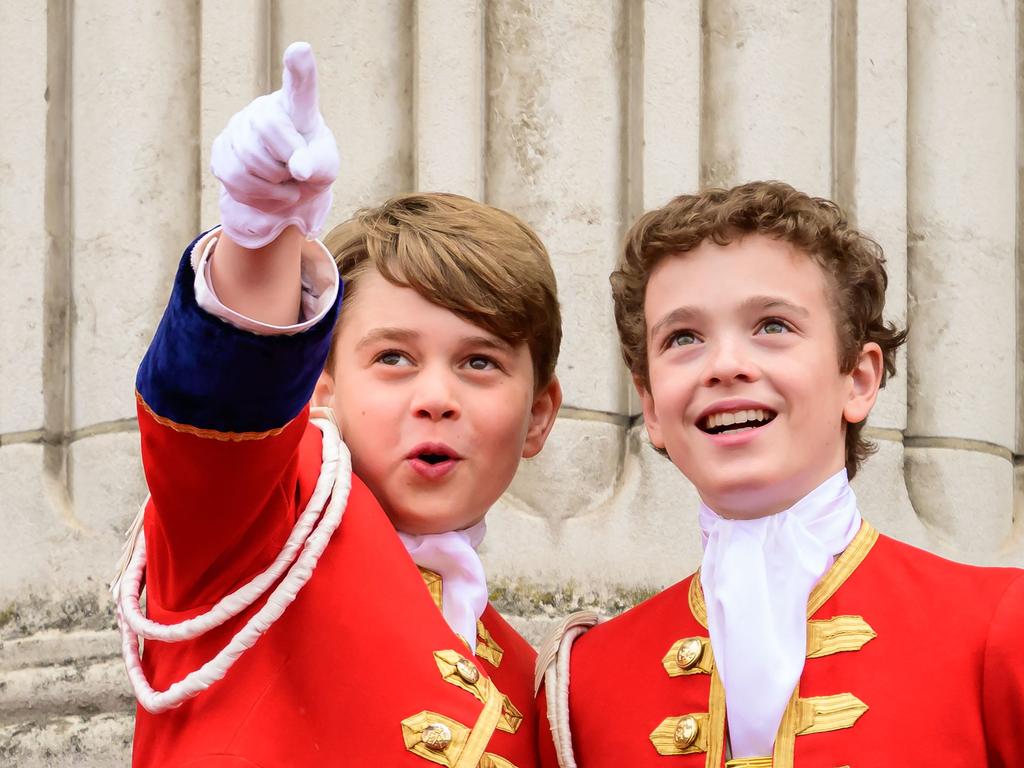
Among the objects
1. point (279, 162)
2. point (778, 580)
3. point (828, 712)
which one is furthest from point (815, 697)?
point (279, 162)

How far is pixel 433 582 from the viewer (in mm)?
1777

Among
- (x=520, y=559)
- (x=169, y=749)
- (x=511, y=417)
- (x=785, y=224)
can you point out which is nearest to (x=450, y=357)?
(x=511, y=417)

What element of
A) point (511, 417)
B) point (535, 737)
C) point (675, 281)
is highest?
point (675, 281)

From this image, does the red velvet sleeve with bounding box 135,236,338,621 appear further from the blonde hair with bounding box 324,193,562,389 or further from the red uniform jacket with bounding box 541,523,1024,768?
the red uniform jacket with bounding box 541,523,1024,768

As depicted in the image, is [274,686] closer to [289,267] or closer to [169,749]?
[169,749]

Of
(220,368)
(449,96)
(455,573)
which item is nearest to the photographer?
(220,368)

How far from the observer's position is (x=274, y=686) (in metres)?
1.53

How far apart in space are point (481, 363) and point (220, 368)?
0.55 meters

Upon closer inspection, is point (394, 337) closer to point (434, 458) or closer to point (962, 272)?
point (434, 458)

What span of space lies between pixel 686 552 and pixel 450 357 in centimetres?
88

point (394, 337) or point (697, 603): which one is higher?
point (394, 337)

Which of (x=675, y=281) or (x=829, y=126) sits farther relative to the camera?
(x=829, y=126)

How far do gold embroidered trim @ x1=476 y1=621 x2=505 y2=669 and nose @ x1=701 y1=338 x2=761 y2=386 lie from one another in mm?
366

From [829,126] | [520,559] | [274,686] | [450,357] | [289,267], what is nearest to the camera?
[289,267]
